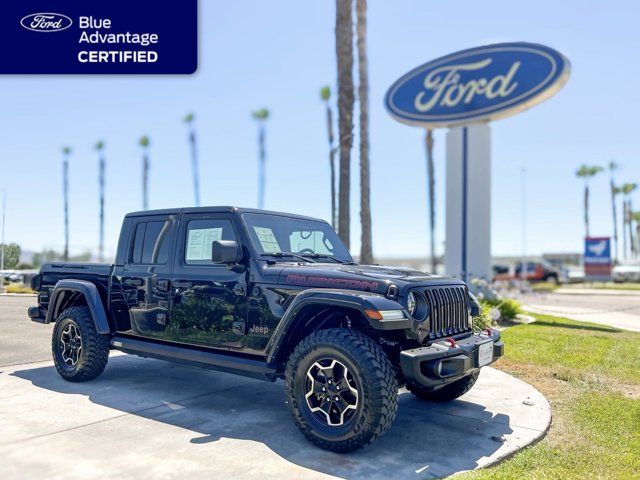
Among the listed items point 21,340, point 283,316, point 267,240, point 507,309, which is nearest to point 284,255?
point 267,240

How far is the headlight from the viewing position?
13.8 ft

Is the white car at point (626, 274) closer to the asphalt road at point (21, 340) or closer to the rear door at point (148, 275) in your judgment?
the asphalt road at point (21, 340)

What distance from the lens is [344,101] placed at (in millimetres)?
14344

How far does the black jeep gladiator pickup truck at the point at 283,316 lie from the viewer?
4008 millimetres

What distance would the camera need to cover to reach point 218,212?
5.19 metres

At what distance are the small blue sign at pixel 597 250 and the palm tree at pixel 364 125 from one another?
25057 mm

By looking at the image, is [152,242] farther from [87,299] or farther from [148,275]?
[87,299]

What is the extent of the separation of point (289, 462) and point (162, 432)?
1.20 metres

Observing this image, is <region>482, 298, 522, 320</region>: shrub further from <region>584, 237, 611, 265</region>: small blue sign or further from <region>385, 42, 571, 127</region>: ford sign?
<region>584, 237, 611, 265</region>: small blue sign

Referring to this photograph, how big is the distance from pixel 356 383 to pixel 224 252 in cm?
158

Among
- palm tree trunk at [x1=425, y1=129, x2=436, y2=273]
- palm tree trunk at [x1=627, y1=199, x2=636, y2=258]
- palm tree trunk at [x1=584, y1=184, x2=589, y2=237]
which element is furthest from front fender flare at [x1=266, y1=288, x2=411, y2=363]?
palm tree trunk at [x1=627, y1=199, x2=636, y2=258]

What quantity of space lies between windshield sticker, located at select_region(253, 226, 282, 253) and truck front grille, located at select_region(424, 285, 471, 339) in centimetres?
151

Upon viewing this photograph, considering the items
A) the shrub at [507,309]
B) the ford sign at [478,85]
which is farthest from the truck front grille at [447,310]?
the ford sign at [478,85]

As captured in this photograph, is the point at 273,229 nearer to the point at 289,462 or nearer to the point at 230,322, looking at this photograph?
the point at 230,322
